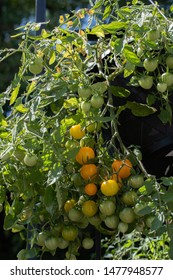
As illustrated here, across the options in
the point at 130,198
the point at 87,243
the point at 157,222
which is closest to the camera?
the point at 157,222

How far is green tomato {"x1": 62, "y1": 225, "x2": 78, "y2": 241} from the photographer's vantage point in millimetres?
1075

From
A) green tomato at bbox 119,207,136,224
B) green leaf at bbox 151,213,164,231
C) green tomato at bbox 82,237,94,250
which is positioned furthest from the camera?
green tomato at bbox 82,237,94,250

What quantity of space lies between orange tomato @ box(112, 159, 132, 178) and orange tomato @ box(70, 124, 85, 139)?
2.8 inches

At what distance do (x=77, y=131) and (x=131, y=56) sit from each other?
158 mm

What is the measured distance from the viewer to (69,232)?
1074mm

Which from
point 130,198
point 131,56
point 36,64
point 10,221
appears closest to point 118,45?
point 131,56

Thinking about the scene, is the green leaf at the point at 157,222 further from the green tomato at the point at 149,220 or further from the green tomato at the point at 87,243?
the green tomato at the point at 87,243

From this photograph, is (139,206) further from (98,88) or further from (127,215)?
(98,88)

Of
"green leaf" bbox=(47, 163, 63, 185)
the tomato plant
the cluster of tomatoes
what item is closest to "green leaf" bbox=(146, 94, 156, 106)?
the tomato plant

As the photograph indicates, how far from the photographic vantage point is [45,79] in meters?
1.08

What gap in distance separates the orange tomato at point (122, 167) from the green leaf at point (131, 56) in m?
0.17

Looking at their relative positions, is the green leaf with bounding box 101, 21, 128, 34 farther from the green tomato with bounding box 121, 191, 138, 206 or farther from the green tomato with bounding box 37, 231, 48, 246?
the green tomato with bounding box 37, 231, 48, 246

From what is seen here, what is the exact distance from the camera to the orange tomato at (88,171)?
1.03m
